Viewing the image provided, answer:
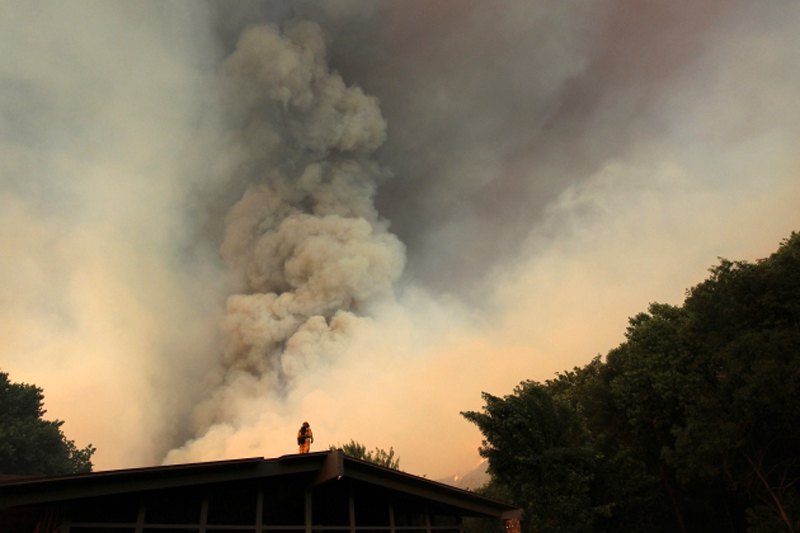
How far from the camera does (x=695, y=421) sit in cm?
1975

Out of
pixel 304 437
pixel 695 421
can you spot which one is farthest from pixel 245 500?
pixel 695 421

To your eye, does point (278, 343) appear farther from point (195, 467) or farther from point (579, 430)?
point (195, 467)

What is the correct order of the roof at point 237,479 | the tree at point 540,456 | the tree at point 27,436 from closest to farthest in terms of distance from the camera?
the roof at point 237,479
the tree at point 540,456
the tree at point 27,436

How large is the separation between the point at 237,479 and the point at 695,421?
61.5ft

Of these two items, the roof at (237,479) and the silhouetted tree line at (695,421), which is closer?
the roof at (237,479)

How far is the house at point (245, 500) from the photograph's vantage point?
28.5ft

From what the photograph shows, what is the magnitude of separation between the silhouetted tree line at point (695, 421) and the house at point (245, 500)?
686cm

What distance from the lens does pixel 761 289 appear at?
19.8 metres

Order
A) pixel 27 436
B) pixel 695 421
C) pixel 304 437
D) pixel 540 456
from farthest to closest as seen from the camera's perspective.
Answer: pixel 27 436
pixel 695 421
pixel 540 456
pixel 304 437

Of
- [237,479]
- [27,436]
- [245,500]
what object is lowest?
[245,500]

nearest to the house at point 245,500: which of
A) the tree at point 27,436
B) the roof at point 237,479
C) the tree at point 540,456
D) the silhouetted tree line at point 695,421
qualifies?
the roof at point 237,479

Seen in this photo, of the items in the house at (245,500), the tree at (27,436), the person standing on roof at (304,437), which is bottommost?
the house at (245,500)

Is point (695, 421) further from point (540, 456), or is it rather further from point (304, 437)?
point (304, 437)

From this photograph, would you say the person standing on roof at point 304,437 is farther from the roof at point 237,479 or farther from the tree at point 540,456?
the tree at point 540,456
